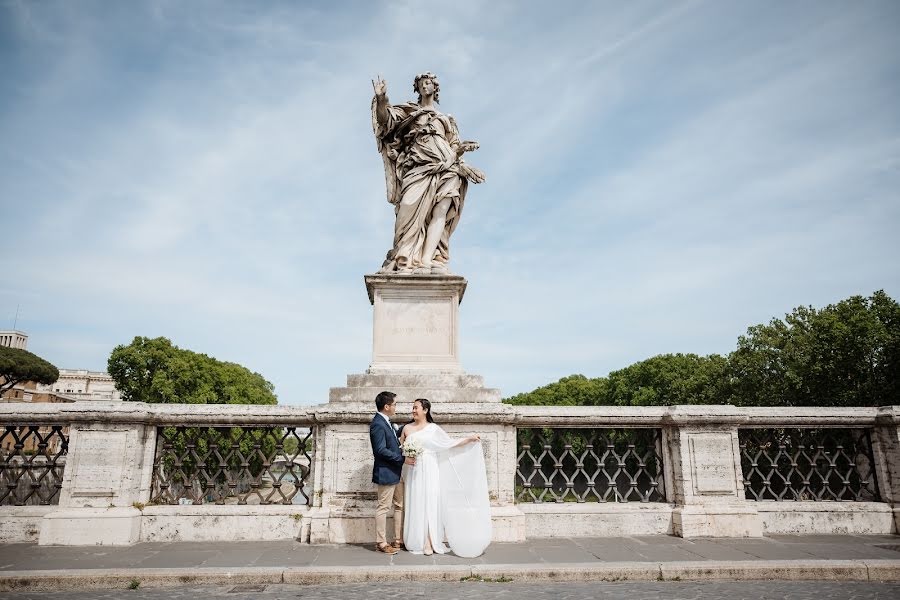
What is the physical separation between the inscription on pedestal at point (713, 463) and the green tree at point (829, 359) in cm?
1961

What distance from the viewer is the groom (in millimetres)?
6387

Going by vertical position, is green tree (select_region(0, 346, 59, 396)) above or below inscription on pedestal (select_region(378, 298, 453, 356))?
above

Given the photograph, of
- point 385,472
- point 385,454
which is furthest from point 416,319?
point 385,472

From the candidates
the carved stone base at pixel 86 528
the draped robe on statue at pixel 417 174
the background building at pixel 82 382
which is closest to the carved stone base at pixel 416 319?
the draped robe on statue at pixel 417 174

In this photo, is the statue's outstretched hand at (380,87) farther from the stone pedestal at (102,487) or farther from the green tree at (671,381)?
the green tree at (671,381)

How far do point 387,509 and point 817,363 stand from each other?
23.7 m

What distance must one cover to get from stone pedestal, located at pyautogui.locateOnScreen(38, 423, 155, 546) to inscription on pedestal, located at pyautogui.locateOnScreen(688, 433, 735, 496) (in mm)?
7019

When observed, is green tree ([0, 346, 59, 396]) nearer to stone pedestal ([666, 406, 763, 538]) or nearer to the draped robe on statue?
the draped robe on statue

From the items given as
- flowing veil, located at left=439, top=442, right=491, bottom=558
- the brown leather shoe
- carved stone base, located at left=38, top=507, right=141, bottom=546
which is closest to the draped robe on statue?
flowing veil, located at left=439, top=442, right=491, bottom=558

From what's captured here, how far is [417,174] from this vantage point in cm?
847

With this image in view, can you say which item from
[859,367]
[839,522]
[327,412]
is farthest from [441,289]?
[859,367]

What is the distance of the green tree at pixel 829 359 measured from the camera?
74.5 feet

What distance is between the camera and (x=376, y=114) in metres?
8.61

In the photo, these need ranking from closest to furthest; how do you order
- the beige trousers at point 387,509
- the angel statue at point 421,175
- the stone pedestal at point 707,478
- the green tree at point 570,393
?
the beige trousers at point 387,509
the stone pedestal at point 707,478
the angel statue at point 421,175
the green tree at point 570,393
